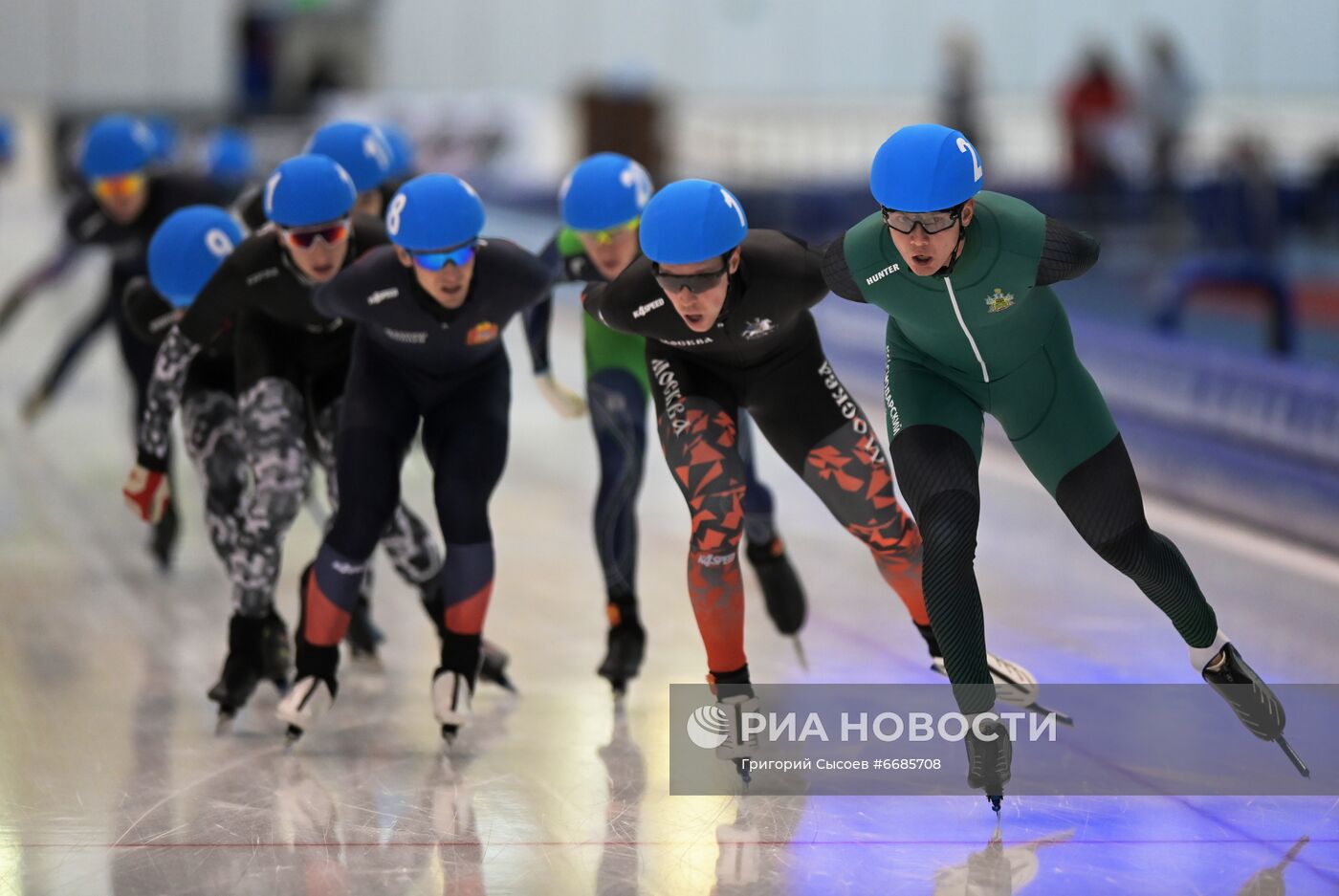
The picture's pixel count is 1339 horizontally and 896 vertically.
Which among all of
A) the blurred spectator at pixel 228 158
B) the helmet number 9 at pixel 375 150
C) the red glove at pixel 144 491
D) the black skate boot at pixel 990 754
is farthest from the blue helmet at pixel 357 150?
the blurred spectator at pixel 228 158

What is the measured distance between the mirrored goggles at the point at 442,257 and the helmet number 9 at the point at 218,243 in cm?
113

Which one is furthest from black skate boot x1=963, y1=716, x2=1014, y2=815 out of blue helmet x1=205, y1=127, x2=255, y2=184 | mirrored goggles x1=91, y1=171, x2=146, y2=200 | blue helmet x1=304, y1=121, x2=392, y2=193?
blue helmet x1=205, y1=127, x2=255, y2=184

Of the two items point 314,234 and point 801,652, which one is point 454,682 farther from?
point 801,652

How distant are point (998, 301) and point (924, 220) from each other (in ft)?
1.01

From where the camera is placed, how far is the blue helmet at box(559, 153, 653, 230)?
17.0 ft

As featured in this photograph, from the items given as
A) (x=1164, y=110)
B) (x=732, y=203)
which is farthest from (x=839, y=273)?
(x=1164, y=110)

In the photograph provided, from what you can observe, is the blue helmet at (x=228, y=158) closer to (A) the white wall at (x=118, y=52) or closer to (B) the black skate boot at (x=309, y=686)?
(B) the black skate boot at (x=309, y=686)

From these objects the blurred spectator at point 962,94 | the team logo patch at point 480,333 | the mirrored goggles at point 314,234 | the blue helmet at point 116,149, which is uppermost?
the blurred spectator at point 962,94

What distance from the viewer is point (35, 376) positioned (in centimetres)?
1205

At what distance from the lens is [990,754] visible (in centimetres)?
395

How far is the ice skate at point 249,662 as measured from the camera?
16.5 feet

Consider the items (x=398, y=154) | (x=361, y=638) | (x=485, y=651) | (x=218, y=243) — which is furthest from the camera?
(x=398, y=154)

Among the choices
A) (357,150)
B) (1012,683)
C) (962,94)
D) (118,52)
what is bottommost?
(1012,683)

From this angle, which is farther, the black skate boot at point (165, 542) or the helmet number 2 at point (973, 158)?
the black skate boot at point (165, 542)
